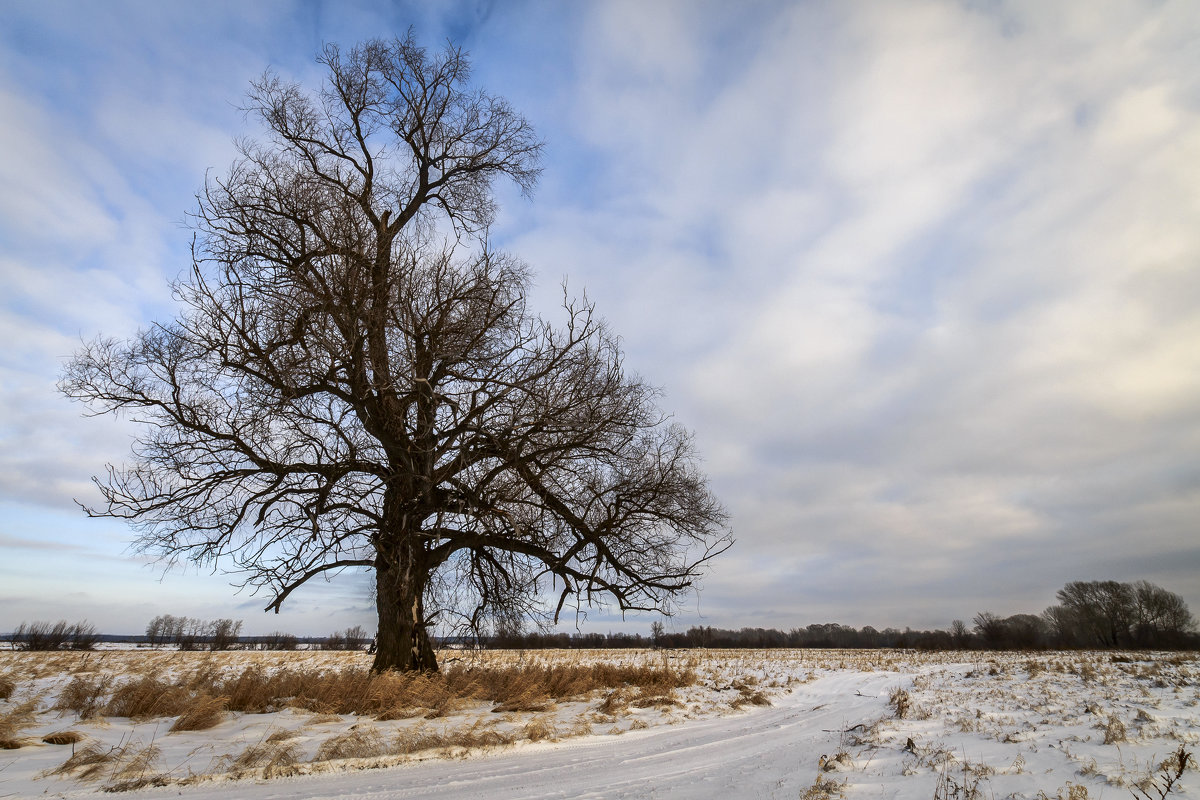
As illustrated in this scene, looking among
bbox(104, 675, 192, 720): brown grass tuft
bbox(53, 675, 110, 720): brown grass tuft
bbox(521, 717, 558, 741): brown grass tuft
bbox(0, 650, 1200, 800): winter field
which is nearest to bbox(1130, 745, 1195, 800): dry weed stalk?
bbox(0, 650, 1200, 800): winter field

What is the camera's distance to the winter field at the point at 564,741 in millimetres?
4758

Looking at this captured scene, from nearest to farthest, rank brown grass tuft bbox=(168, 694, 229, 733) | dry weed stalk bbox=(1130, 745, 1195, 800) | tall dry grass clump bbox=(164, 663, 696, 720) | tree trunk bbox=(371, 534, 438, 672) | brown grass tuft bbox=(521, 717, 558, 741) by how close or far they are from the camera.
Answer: dry weed stalk bbox=(1130, 745, 1195, 800)
brown grass tuft bbox=(521, 717, 558, 741)
brown grass tuft bbox=(168, 694, 229, 733)
tall dry grass clump bbox=(164, 663, 696, 720)
tree trunk bbox=(371, 534, 438, 672)

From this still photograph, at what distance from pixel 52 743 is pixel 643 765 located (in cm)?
657

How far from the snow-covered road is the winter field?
3 centimetres

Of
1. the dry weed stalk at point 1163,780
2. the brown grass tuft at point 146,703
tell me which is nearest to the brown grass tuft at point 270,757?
the brown grass tuft at point 146,703

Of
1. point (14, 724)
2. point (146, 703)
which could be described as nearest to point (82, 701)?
point (146, 703)

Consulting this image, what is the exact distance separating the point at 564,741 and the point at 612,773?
2179mm

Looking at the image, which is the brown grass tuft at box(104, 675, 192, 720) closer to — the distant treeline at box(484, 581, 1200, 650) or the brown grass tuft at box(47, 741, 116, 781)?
the brown grass tuft at box(47, 741, 116, 781)

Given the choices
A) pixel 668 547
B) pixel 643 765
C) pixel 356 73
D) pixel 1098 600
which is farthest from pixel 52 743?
pixel 1098 600

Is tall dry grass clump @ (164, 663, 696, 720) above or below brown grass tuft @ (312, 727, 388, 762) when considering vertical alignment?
above

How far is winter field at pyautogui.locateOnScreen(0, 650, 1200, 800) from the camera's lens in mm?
4758

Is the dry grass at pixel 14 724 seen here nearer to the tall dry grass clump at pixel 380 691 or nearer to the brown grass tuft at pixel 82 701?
the brown grass tuft at pixel 82 701

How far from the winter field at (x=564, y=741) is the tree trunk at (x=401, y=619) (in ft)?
2.06

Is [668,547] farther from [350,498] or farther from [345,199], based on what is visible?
[345,199]
